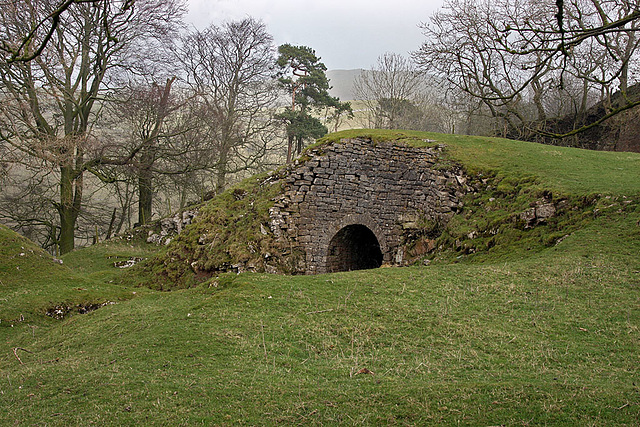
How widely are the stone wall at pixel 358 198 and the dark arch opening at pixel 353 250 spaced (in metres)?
0.13

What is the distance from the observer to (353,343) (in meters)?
6.66

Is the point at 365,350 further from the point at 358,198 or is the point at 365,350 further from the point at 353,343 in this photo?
the point at 358,198

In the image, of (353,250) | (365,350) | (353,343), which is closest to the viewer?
(365,350)

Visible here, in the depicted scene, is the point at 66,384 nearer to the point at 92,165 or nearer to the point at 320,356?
the point at 320,356

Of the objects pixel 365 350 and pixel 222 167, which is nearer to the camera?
pixel 365 350

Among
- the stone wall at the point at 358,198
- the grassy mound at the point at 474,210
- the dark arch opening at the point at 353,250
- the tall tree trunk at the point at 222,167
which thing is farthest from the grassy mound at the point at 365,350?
the tall tree trunk at the point at 222,167

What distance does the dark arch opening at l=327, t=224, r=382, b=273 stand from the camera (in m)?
15.7

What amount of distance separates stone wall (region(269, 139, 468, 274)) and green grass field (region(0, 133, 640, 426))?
137 inches

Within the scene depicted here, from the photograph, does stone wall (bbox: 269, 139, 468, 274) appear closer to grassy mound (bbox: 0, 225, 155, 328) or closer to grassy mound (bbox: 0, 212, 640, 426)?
grassy mound (bbox: 0, 212, 640, 426)

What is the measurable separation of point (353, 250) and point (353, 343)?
10118 millimetres

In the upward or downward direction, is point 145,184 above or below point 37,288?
above

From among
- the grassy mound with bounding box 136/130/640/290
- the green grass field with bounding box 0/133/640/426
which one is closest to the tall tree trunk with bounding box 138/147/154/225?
the grassy mound with bounding box 136/130/640/290

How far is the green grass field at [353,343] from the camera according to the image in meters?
4.41

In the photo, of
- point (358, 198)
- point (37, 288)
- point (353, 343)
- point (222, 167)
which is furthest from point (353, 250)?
point (222, 167)
